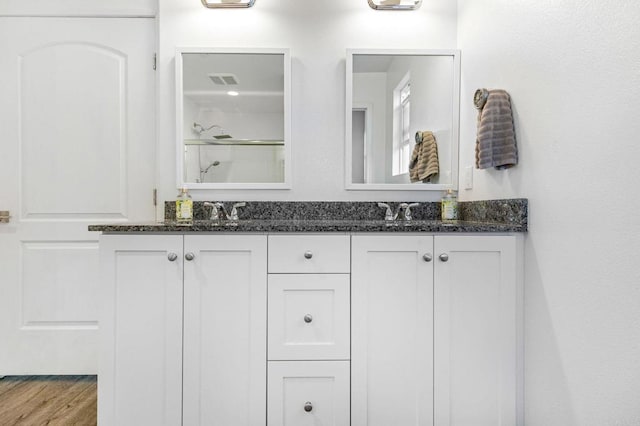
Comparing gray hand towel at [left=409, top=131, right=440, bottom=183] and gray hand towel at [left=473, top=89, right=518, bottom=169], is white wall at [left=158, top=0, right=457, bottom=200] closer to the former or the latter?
gray hand towel at [left=409, top=131, right=440, bottom=183]

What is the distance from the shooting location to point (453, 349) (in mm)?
1382

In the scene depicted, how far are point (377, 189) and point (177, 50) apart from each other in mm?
1241

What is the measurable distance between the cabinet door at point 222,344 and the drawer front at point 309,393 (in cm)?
5

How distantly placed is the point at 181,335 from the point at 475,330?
3.57 ft

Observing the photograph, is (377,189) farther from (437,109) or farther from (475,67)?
(475,67)

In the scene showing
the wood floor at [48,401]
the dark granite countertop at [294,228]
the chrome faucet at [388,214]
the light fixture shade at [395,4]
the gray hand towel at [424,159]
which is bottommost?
the wood floor at [48,401]

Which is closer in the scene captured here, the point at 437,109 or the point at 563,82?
the point at 563,82

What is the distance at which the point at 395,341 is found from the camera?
4.54 feet

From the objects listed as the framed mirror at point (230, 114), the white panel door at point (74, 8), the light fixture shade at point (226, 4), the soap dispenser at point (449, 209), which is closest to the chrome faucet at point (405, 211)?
the soap dispenser at point (449, 209)

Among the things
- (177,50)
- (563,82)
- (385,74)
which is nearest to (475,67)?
(385,74)

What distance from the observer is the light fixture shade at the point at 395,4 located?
1919 mm

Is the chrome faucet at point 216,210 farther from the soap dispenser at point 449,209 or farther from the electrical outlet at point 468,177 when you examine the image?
the electrical outlet at point 468,177

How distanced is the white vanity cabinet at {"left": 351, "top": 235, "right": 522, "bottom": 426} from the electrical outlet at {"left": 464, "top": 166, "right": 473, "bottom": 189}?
0.51 metres

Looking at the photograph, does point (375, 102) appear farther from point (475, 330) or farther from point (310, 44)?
point (475, 330)
